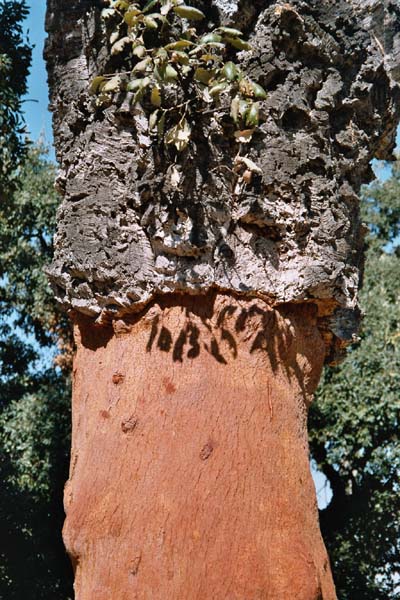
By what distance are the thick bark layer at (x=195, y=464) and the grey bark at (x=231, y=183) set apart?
0.46 ft

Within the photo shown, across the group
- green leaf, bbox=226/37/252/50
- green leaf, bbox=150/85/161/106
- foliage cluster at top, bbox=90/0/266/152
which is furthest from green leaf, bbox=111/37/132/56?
green leaf, bbox=226/37/252/50

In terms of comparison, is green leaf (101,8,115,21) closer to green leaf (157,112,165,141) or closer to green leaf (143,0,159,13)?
green leaf (143,0,159,13)

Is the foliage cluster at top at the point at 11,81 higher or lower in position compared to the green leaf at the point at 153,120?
higher

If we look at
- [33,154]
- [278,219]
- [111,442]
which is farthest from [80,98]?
[33,154]

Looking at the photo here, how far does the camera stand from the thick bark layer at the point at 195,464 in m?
2.43

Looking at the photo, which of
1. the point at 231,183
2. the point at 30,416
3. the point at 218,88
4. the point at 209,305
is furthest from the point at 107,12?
the point at 30,416

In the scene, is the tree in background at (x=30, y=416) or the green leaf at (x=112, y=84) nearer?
the green leaf at (x=112, y=84)

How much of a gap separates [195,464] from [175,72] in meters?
1.30

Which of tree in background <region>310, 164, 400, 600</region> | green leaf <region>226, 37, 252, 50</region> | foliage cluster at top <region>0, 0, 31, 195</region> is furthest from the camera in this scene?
tree in background <region>310, 164, 400, 600</region>

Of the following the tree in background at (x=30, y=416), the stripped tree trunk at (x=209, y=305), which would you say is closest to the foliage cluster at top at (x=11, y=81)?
the tree in background at (x=30, y=416)

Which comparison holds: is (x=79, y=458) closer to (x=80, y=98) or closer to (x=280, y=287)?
(x=280, y=287)

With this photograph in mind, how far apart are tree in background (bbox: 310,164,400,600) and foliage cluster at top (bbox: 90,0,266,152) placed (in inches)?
255

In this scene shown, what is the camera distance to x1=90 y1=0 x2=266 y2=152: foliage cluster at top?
2586mm

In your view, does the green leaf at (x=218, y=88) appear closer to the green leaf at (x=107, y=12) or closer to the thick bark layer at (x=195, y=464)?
the green leaf at (x=107, y=12)
